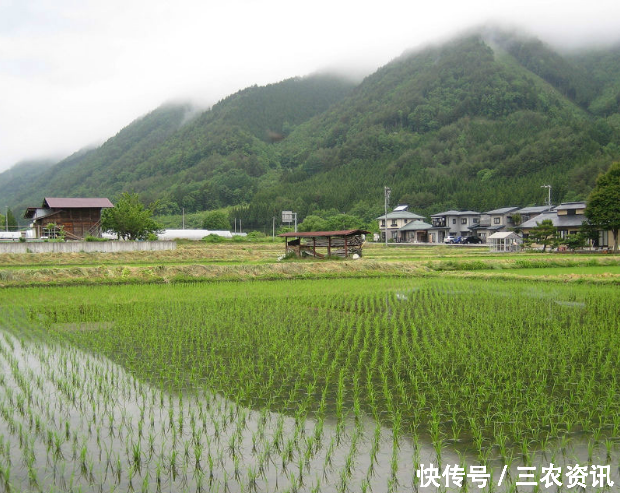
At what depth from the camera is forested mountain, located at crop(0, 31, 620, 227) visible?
88.0 meters

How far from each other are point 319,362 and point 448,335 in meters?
3.19

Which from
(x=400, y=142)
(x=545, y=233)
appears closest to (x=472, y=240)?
(x=545, y=233)

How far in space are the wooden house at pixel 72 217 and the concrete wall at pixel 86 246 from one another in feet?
34.6

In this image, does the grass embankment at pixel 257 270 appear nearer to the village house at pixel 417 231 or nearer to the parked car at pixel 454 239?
the parked car at pixel 454 239

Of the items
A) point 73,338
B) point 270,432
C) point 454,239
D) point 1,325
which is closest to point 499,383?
point 270,432

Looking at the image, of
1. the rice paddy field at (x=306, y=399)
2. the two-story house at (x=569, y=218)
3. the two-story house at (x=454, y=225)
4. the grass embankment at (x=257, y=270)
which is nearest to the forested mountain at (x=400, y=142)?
the two-story house at (x=454, y=225)

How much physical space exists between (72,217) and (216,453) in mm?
44013

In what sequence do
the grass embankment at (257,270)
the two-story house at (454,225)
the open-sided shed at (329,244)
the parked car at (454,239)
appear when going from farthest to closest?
1. the two-story house at (454,225)
2. the parked car at (454,239)
3. the open-sided shed at (329,244)
4. the grass embankment at (257,270)

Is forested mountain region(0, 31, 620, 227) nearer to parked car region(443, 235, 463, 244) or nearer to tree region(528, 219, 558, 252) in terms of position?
parked car region(443, 235, 463, 244)

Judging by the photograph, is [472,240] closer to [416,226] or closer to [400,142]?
[416,226]

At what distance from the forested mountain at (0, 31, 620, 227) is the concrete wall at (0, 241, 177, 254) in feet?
172

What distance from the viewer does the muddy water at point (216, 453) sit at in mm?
4031

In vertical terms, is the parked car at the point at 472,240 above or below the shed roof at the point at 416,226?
below

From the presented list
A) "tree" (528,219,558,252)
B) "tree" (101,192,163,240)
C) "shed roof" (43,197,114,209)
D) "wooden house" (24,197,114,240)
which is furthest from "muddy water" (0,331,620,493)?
"wooden house" (24,197,114,240)
